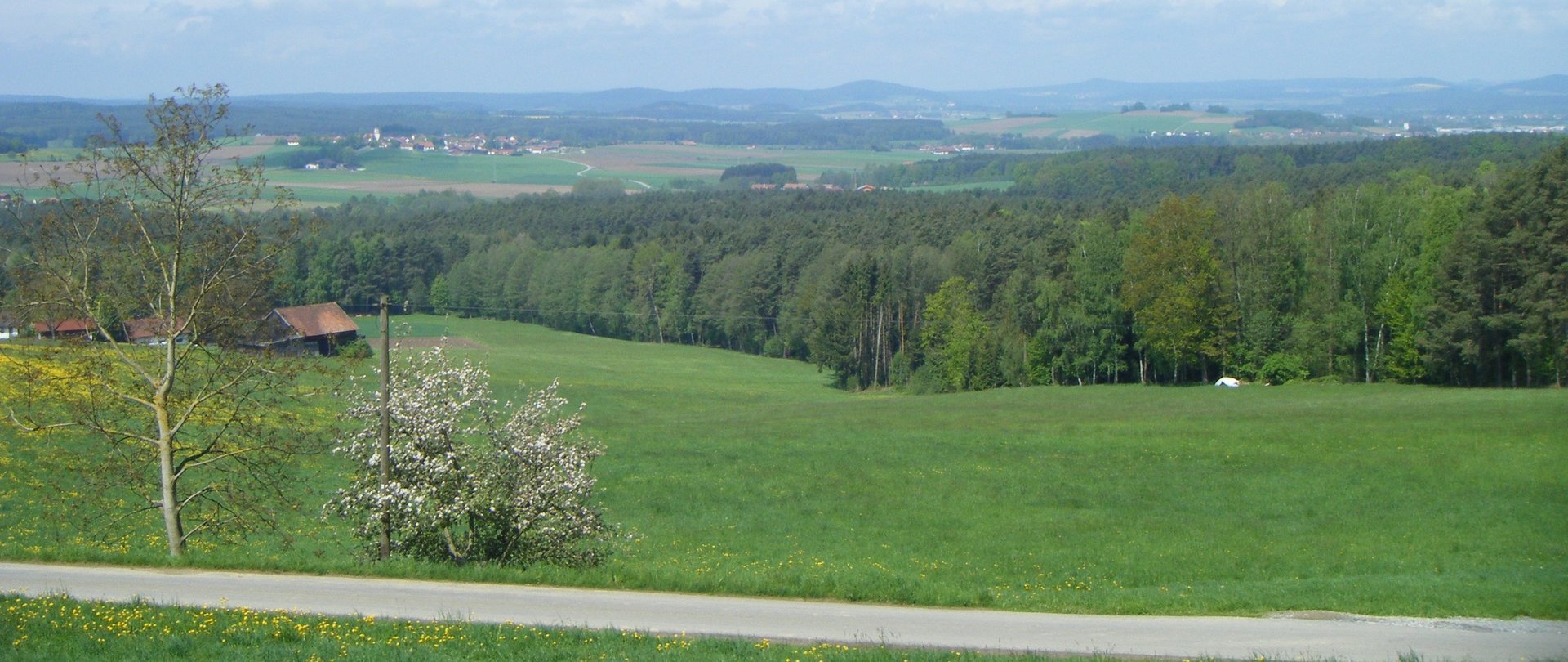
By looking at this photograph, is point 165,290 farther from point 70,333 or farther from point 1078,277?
point 1078,277

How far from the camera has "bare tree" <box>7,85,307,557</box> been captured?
1711 centimetres

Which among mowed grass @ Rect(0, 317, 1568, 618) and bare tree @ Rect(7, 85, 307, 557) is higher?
bare tree @ Rect(7, 85, 307, 557)

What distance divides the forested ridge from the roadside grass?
7.21 meters

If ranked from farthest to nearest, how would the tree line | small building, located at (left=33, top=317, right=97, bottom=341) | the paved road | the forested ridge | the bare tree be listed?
the forested ridge → the tree line → small building, located at (left=33, top=317, right=97, bottom=341) → the bare tree → the paved road

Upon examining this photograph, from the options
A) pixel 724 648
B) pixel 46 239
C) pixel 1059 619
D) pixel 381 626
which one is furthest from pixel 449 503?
pixel 1059 619

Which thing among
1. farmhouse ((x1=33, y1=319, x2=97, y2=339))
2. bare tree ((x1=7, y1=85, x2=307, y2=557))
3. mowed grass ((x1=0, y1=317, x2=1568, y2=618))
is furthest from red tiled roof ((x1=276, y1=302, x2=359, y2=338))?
bare tree ((x1=7, y1=85, x2=307, y2=557))

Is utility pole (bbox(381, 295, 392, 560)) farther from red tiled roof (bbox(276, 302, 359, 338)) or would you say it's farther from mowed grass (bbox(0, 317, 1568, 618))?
red tiled roof (bbox(276, 302, 359, 338))

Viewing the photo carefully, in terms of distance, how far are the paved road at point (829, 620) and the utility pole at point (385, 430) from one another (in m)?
0.99

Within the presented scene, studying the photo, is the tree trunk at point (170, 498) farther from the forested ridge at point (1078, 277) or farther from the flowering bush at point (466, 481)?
the forested ridge at point (1078, 277)

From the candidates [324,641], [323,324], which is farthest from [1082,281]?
[324,641]

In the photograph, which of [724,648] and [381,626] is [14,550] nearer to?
[381,626]

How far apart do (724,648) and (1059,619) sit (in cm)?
462

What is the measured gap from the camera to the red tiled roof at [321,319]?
191 feet

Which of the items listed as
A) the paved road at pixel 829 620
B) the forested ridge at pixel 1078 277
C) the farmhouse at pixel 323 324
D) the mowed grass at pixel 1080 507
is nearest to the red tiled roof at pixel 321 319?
the farmhouse at pixel 323 324
